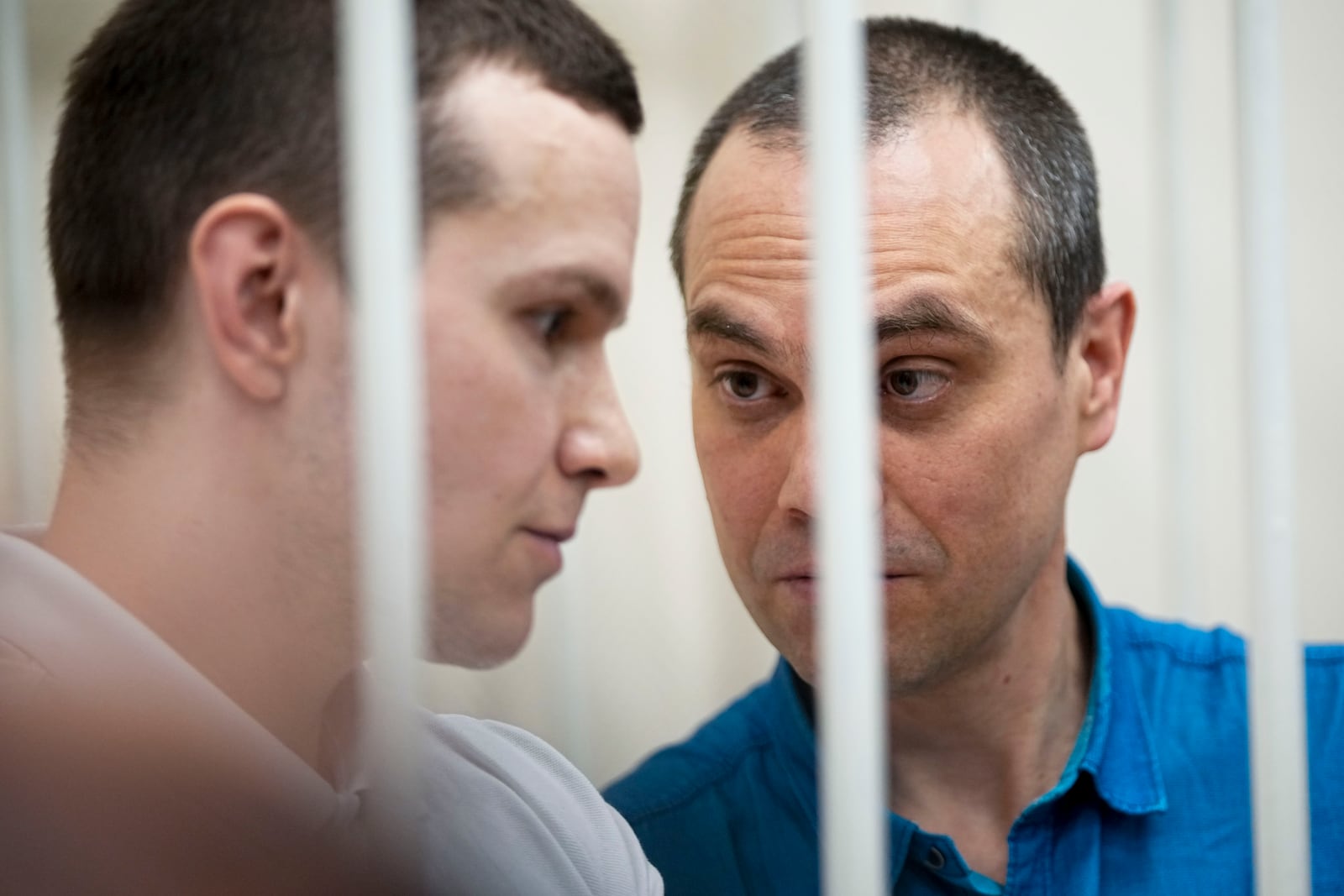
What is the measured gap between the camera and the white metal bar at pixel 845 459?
613 mm

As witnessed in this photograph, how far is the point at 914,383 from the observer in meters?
1.03

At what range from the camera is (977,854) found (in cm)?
109

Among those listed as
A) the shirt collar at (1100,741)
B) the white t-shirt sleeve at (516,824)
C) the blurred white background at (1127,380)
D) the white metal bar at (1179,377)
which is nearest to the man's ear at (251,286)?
the white t-shirt sleeve at (516,824)

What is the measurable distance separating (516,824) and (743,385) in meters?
0.40

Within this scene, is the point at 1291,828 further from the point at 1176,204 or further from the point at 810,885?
the point at 1176,204

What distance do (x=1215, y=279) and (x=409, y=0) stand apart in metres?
1.49

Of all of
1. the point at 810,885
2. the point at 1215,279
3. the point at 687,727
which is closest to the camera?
the point at 810,885

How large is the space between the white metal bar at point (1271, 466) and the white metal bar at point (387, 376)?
1.64 feet

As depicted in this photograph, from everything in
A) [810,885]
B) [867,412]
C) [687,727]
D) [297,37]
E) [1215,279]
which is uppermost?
[1215,279]

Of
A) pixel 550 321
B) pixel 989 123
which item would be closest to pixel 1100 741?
pixel 989 123

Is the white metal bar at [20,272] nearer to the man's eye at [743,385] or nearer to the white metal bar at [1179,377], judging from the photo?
the man's eye at [743,385]

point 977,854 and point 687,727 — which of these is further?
point 687,727

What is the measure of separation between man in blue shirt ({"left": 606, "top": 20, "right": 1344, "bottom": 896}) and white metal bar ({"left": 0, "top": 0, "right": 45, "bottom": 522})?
514mm

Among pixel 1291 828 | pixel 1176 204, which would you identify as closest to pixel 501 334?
pixel 1291 828
